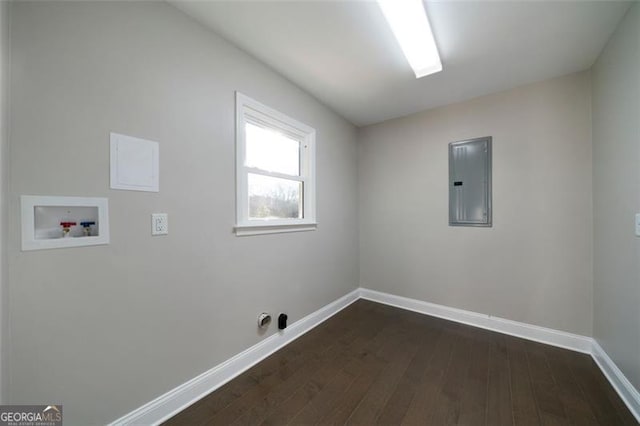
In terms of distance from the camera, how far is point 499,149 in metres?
2.33

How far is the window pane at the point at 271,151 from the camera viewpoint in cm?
197

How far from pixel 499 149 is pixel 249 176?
2.56 meters

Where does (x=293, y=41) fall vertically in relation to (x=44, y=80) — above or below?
above

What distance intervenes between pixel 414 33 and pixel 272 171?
153 centimetres

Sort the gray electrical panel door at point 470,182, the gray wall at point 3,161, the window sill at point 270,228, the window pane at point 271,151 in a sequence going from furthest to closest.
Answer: the gray electrical panel door at point 470,182 → the window pane at point 271,151 → the window sill at point 270,228 → the gray wall at point 3,161

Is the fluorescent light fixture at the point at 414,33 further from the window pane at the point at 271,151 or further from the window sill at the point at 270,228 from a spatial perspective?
the window sill at the point at 270,228

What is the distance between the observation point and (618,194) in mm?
1563

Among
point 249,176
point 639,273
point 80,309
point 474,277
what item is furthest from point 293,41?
point 474,277

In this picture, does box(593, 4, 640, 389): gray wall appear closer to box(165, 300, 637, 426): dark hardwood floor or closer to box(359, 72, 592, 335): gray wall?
box(359, 72, 592, 335): gray wall

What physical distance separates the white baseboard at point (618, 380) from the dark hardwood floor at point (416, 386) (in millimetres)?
39

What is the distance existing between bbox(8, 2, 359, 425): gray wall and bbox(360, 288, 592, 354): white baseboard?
1.85m

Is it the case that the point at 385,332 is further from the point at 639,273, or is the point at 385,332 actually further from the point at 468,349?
the point at 639,273

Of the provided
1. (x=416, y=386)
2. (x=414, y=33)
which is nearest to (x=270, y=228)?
(x=416, y=386)

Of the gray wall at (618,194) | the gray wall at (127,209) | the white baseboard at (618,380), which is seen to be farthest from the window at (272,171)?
the white baseboard at (618,380)
